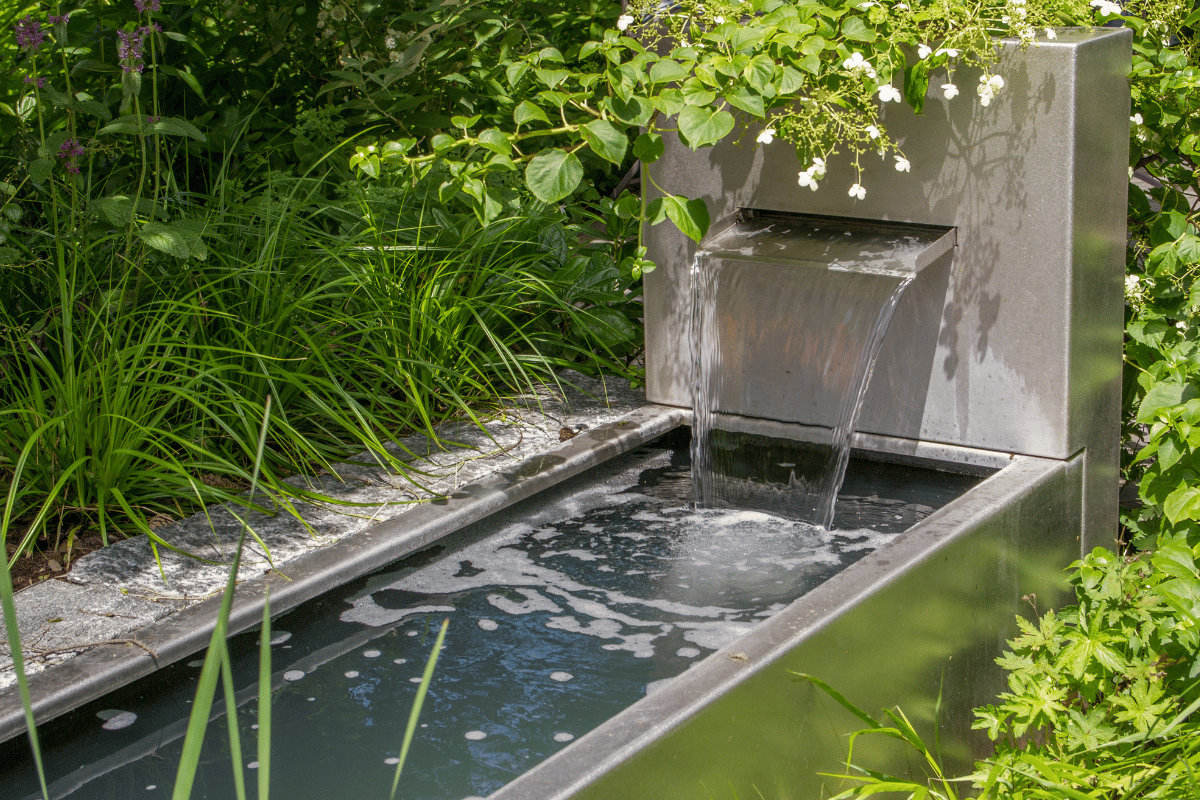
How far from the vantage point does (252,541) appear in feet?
7.91

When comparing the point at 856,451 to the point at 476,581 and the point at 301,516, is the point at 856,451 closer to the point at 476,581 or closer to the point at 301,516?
the point at 476,581

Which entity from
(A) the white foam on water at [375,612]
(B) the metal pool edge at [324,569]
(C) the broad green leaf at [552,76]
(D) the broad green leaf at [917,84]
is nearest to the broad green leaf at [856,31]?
(D) the broad green leaf at [917,84]

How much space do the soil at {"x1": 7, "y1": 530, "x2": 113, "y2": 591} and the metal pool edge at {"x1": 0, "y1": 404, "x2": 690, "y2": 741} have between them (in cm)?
35

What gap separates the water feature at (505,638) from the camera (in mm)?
1830

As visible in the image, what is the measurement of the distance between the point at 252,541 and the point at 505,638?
586mm

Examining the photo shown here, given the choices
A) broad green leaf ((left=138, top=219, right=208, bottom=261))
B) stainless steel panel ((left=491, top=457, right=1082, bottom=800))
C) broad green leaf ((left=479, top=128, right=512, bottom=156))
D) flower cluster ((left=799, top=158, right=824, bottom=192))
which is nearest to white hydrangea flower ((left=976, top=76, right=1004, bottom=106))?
flower cluster ((left=799, top=158, right=824, bottom=192))

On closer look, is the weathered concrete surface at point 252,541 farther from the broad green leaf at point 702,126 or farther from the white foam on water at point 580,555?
the broad green leaf at point 702,126

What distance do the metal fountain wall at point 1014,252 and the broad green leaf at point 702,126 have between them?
51cm

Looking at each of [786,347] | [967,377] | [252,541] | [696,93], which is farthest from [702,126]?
[252,541]

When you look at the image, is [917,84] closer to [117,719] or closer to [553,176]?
[553,176]

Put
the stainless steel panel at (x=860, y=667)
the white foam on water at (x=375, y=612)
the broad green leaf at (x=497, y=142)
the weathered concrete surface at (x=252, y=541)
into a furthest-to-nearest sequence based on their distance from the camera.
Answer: the broad green leaf at (x=497, y=142) < the white foam on water at (x=375, y=612) < the weathered concrete surface at (x=252, y=541) < the stainless steel panel at (x=860, y=667)

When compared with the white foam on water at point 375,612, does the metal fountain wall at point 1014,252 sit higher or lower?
higher

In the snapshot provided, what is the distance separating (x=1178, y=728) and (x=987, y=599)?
0.41 metres

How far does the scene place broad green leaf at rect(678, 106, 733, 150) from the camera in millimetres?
2445
